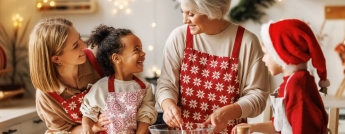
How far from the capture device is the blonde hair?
1.60 metres

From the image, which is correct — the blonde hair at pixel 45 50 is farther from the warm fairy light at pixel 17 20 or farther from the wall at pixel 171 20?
the warm fairy light at pixel 17 20

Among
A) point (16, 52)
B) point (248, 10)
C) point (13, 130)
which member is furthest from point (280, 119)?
point (16, 52)

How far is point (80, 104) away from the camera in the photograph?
169 cm

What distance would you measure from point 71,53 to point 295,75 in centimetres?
75

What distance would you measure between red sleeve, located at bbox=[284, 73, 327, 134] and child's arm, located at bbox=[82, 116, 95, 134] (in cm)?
66

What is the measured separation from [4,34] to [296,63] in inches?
99.2

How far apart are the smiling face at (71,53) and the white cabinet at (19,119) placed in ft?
3.23

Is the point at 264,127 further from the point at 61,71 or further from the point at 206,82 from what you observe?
the point at 61,71

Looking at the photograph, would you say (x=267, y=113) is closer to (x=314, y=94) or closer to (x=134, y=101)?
(x=134, y=101)

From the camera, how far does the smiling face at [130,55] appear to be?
1.66 m

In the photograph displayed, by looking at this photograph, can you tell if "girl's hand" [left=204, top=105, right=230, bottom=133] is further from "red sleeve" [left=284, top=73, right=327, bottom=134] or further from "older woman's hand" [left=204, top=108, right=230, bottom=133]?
"red sleeve" [left=284, top=73, right=327, bottom=134]

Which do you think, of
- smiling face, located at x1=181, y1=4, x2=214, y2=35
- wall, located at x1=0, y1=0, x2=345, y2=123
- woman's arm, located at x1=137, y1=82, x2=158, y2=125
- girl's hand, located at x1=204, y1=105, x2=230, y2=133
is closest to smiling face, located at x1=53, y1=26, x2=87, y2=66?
woman's arm, located at x1=137, y1=82, x2=158, y2=125

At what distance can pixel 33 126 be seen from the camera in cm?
280

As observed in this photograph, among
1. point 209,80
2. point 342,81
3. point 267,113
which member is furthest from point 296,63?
point 342,81
